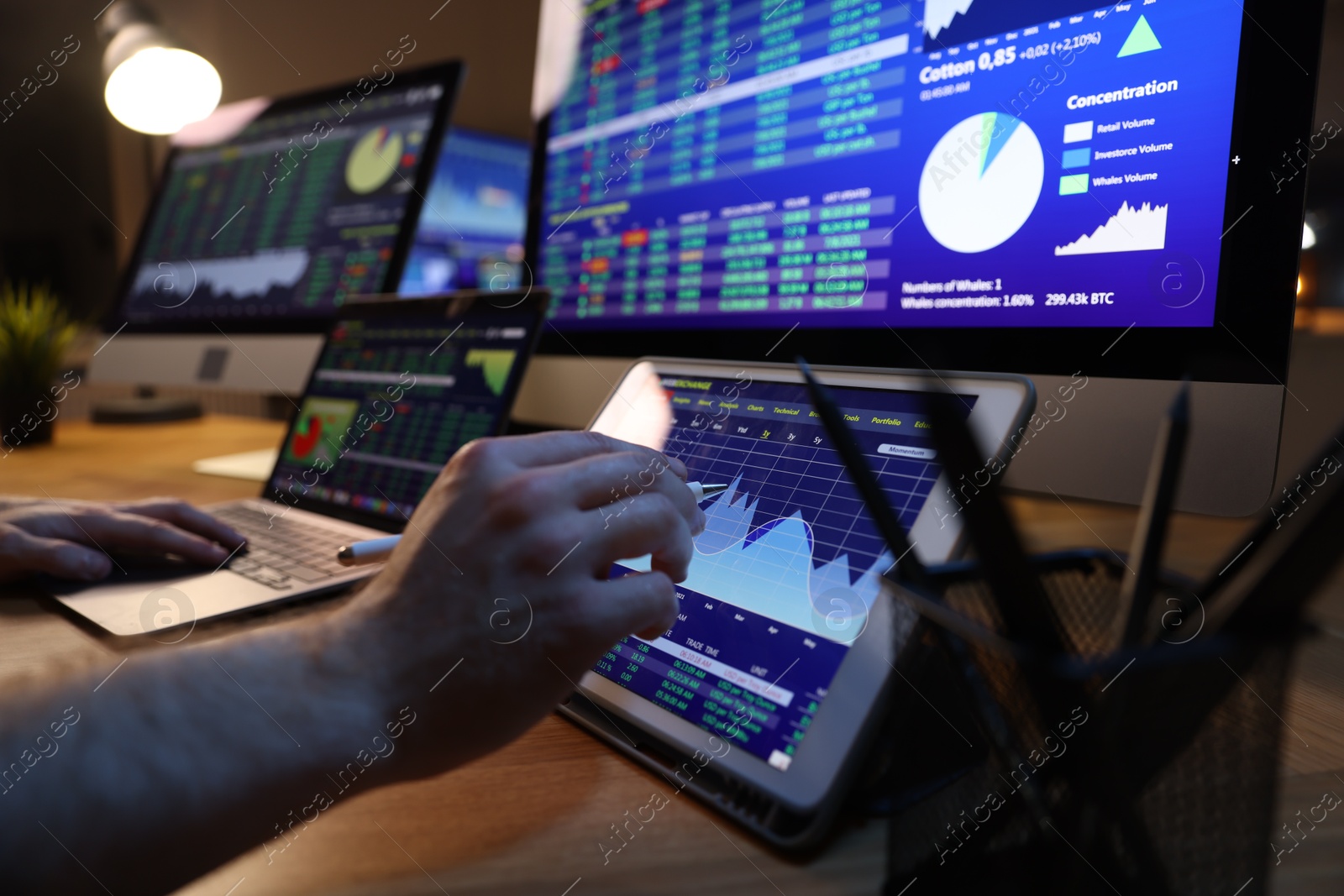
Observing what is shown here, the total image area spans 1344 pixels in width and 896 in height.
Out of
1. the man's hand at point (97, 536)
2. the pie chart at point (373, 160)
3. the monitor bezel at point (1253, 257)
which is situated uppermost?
the pie chart at point (373, 160)

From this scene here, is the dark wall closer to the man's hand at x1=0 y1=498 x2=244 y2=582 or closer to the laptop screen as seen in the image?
the laptop screen

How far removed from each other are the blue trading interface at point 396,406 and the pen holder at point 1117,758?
1.93ft

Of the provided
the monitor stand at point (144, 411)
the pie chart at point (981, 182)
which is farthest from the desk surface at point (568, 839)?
the monitor stand at point (144, 411)

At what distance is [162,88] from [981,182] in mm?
1862

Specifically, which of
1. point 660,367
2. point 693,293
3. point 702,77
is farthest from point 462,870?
point 702,77

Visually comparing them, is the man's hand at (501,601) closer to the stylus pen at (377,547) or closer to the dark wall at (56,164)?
the stylus pen at (377,547)

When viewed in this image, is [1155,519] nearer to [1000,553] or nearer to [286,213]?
[1000,553]

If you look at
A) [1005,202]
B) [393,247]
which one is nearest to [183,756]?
[1005,202]

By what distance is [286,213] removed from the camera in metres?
1.23

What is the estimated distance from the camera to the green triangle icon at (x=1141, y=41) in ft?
1.48

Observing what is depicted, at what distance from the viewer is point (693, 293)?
0.73 metres

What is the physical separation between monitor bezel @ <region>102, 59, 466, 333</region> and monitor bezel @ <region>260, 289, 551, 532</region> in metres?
0.09

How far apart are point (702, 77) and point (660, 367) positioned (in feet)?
1.13

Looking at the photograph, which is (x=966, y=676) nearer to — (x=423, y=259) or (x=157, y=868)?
(x=157, y=868)
